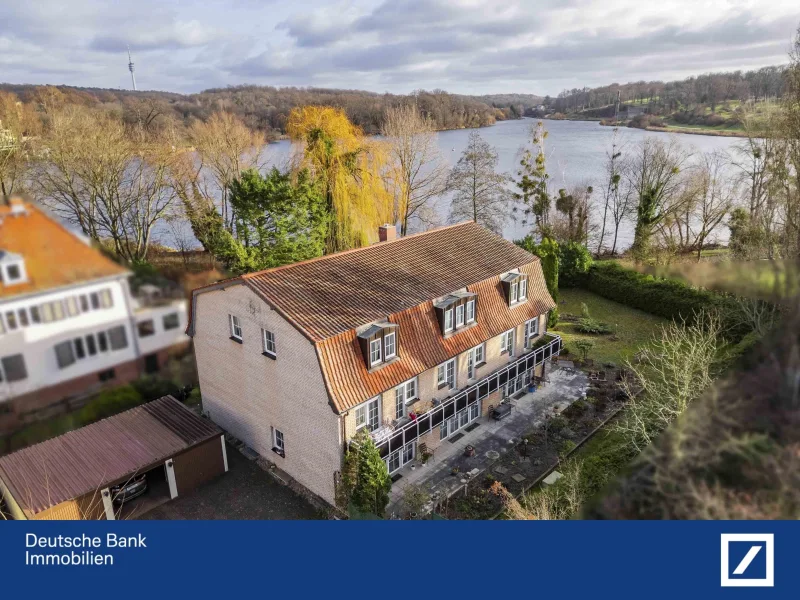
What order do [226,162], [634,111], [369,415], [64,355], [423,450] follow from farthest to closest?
[634,111], [226,162], [423,450], [369,415], [64,355]

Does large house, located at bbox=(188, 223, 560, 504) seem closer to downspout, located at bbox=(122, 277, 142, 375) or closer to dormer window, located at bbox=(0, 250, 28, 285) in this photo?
downspout, located at bbox=(122, 277, 142, 375)

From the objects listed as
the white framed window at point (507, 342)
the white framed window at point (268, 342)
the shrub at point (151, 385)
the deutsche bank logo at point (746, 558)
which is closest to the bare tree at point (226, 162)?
the white framed window at point (268, 342)

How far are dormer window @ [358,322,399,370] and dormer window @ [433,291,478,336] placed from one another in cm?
159

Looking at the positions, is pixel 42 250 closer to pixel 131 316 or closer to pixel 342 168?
pixel 131 316

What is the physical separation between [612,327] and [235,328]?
→ 53.7ft

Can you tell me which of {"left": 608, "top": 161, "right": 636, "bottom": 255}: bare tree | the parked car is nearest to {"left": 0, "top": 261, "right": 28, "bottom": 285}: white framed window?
the parked car

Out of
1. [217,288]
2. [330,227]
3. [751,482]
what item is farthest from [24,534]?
[330,227]

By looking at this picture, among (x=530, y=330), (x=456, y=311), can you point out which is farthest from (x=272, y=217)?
(x=530, y=330)

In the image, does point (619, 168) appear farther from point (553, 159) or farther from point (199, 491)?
point (199, 491)

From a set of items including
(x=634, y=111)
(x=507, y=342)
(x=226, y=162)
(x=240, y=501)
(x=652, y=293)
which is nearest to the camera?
(x=240, y=501)

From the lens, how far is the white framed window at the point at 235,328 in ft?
41.7

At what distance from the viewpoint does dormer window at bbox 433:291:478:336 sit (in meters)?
13.4

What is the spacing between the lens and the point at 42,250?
266cm

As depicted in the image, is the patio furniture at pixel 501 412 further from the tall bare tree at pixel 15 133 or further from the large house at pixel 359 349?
the tall bare tree at pixel 15 133
